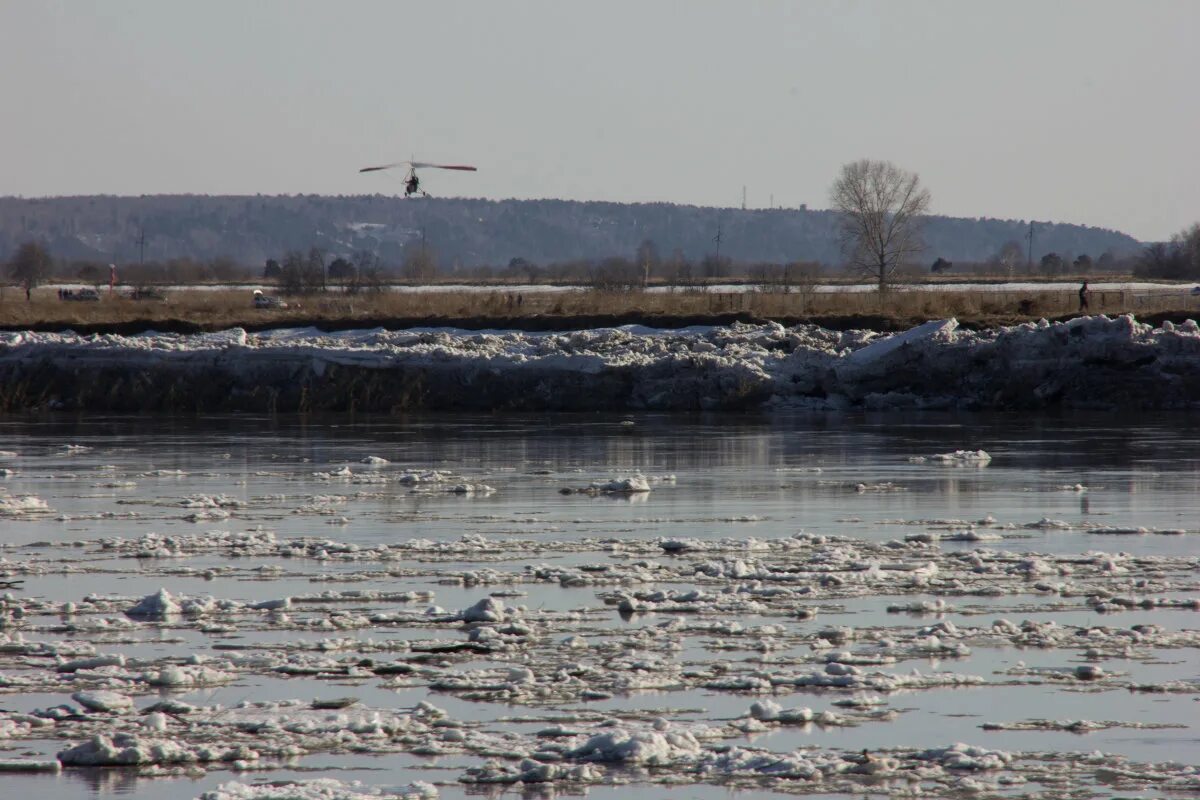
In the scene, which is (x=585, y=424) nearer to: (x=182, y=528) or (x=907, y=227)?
(x=182, y=528)

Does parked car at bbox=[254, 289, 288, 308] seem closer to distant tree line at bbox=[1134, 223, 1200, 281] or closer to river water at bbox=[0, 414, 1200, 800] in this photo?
river water at bbox=[0, 414, 1200, 800]

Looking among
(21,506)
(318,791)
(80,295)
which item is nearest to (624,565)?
(318,791)

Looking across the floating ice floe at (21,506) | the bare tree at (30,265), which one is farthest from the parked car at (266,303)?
the floating ice floe at (21,506)

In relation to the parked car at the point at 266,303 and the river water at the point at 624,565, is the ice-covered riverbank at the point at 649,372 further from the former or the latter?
the parked car at the point at 266,303

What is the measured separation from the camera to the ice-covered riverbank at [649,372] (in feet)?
120

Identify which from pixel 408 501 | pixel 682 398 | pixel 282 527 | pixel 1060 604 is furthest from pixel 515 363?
pixel 1060 604

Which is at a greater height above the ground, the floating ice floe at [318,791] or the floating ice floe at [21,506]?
the floating ice floe at [21,506]

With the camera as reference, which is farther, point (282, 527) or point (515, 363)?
point (515, 363)

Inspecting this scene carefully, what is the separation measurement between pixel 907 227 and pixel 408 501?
335 ft

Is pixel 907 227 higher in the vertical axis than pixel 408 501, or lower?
higher

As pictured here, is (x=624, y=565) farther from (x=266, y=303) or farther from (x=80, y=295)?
(x=80, y=295)

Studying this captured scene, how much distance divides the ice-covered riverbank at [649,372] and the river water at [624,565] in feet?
27.7

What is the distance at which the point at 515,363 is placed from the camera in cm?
3900

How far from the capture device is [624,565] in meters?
14.0
